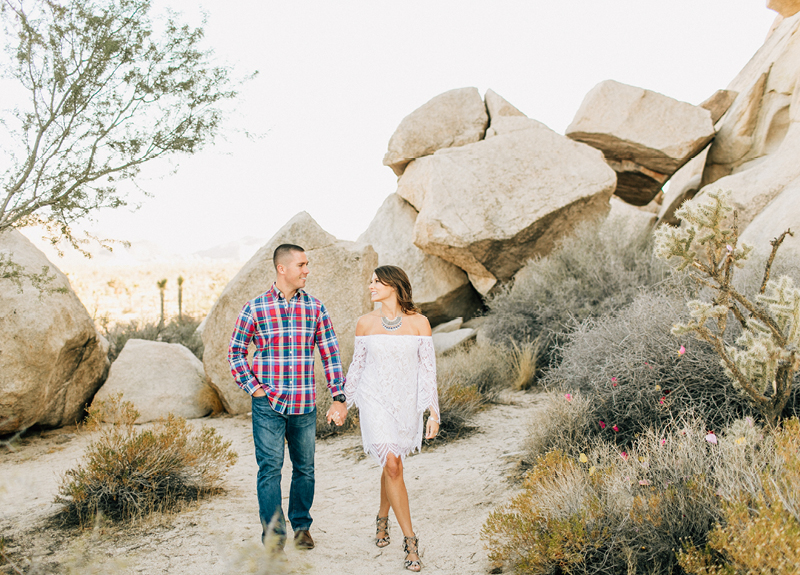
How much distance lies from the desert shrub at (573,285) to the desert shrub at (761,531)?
5681 mm

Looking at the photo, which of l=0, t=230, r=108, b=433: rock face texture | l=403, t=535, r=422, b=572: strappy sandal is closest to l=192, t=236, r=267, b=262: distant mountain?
l=0, t=230, r=108, b=433: rock face texture

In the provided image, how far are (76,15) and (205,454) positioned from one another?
387cm

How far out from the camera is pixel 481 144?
1220 cm

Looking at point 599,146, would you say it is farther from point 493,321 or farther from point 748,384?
point 748,384

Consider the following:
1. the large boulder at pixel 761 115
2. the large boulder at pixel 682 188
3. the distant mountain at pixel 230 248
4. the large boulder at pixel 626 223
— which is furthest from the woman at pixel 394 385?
the distant mountain at pixel 230 248

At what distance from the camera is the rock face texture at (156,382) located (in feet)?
26.7

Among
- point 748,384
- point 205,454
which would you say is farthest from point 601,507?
point 205,454

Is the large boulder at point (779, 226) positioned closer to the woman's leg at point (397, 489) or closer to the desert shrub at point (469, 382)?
the desert shrub at point (469, 382)

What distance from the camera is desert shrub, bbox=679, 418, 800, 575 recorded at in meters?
2.24

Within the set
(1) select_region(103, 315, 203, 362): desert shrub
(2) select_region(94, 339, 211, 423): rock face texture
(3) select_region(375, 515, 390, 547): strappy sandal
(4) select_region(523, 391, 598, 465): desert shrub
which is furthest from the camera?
(1) select_region(103, 315, 203, 362): desert shrub

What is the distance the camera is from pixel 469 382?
786 cm

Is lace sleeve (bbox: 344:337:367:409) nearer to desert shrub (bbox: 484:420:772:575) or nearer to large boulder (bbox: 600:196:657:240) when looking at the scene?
desert shrub (bbox: 484:420:772:575)

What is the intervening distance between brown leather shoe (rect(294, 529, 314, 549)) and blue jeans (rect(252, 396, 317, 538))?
3 cm

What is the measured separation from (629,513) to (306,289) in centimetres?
572
